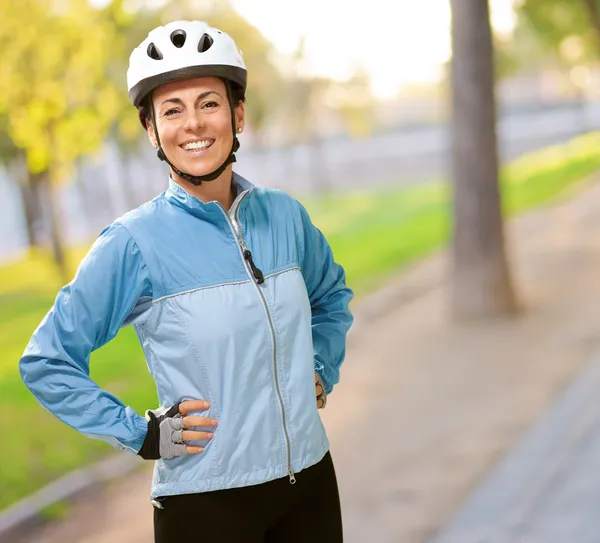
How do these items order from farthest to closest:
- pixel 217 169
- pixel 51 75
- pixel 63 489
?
1. pixel 51 75
2. pixel 63 489
3. pixel 217 169

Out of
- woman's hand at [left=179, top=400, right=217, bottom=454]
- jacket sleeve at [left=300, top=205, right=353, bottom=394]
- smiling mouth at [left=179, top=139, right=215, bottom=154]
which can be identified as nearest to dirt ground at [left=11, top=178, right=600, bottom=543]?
jacket sleeve at [left=300, top=205, right=353, bottom=394]

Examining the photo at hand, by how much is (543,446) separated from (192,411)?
3.60m

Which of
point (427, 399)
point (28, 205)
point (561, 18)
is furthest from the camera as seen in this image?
point (561, 18)

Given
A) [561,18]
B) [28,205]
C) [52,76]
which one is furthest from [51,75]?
[561,18]

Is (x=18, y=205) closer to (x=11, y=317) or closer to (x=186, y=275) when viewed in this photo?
(x=11, y=317)

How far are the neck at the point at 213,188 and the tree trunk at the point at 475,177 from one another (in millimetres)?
6380

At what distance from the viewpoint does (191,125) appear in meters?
2.03

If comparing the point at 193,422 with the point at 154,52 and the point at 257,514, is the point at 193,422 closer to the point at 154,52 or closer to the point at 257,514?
the point at 257,514

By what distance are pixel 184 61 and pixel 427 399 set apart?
5039 millimetres

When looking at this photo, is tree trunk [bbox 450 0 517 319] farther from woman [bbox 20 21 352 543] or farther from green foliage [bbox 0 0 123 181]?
woman [bbox 20 21 352 543]

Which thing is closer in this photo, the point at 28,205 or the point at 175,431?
the point at 175,431

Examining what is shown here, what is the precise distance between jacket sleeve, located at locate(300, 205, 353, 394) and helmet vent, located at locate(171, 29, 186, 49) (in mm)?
576

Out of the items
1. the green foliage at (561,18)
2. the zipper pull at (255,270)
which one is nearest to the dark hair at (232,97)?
the zipper pull at (255,270)

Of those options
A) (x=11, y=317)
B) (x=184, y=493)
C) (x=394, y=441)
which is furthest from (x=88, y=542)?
(x=11, y=317)
